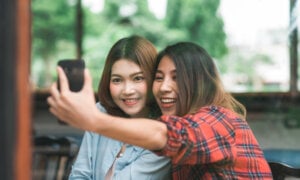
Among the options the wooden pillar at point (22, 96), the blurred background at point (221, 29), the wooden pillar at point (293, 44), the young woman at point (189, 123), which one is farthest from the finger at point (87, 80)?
the wooden pillar at point (293, 44)

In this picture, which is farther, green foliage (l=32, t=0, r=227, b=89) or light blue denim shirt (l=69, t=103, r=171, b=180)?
green foliage (l=32, t=0, r=227, b=89)

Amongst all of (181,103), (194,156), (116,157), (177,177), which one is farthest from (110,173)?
(194,156)

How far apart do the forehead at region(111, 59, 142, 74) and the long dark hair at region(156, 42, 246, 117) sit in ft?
0.68

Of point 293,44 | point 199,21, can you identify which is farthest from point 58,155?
point 293,44

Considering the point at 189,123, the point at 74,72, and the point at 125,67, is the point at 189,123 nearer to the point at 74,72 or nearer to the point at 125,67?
the point at 74,72

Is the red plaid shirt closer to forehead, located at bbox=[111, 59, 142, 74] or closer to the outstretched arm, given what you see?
the outstretched arm

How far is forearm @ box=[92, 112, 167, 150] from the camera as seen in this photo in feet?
3.41

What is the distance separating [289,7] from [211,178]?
3.65 metres

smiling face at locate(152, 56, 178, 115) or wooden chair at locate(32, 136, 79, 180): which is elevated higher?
smiling face at locate(152, 56, 178, 115)

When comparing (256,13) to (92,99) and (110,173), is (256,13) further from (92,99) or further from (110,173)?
(92,99)

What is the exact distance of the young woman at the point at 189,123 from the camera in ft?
3.39

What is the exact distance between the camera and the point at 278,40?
4824 millimetres

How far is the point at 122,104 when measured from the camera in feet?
5.70

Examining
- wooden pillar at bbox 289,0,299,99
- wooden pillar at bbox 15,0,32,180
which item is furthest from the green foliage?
wooden pillar at bbox 15,0,32,180
